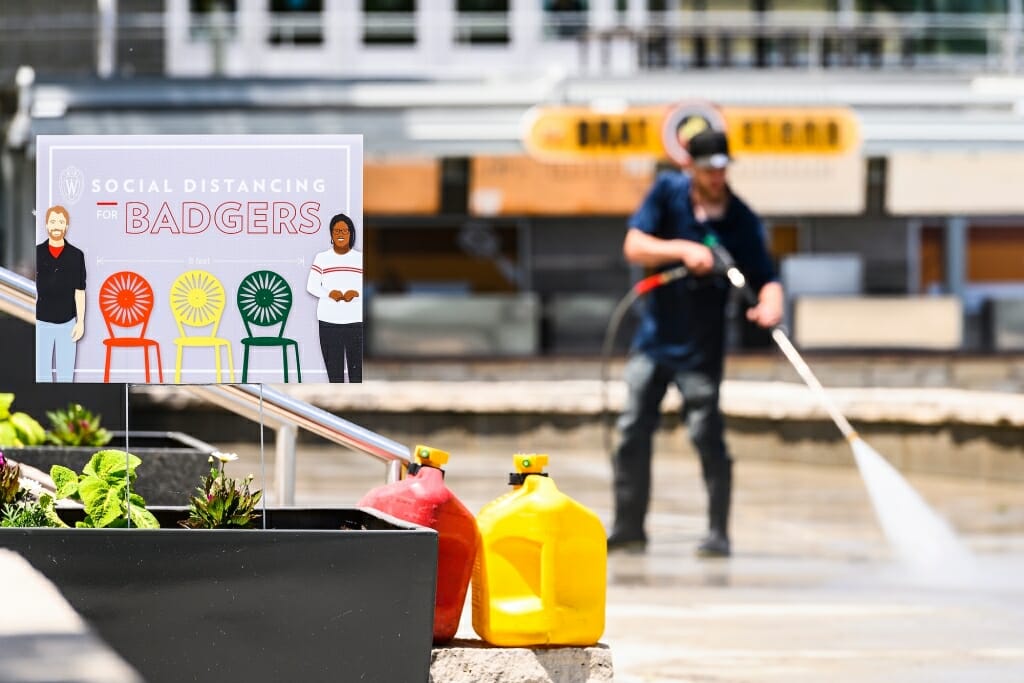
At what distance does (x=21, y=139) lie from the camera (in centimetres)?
3016

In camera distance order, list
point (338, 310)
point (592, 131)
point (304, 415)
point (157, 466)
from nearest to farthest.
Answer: point (338, 310), point (304, 415), point (157, 466), point (592, 131)

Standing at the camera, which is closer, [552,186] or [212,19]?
[552,186]

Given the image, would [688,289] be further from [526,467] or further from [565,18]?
[565,18]

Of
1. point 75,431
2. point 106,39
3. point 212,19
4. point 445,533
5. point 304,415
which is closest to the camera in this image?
point 445,533

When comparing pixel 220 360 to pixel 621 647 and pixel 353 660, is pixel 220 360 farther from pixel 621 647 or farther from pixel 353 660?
pixel 621 647

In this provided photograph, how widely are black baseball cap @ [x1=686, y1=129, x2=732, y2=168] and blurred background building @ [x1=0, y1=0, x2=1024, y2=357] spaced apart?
730 inches

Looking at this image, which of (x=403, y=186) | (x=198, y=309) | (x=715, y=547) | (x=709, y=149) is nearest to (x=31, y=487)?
(x=198, y=309)

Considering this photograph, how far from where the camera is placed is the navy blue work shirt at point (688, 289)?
30.2ft

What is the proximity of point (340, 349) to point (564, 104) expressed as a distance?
24837mm

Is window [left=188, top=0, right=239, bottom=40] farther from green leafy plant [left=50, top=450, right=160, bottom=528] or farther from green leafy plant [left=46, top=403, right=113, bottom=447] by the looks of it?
green leafy plant [left=50, top=450, right=160, bottom=528]

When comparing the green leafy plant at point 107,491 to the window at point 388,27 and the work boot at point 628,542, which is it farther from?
the window at point 388,27

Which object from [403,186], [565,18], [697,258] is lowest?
[697,258]

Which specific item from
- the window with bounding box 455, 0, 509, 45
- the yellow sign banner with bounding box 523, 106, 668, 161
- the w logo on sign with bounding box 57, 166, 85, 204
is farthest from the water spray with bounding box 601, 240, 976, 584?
the window with bounding box 455, 0, 509, 45

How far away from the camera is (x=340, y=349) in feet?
14.8
